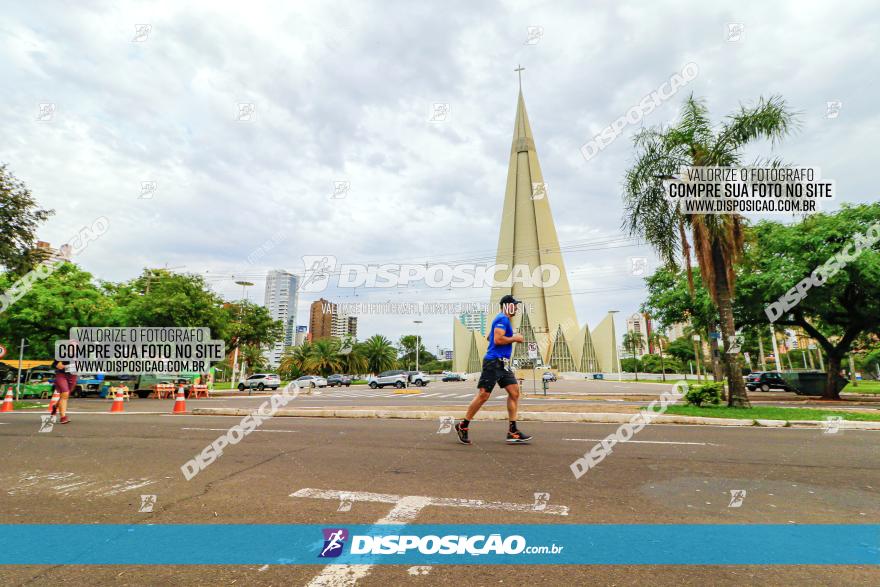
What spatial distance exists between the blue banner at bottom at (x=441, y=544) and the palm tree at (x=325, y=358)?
58181 millimetres

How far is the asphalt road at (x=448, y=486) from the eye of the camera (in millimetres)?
2320

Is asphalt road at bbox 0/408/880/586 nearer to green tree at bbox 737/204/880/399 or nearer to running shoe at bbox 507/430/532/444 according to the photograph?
running shoe at bbox 507/430/532/444

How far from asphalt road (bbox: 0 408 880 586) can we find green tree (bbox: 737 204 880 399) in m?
13.2

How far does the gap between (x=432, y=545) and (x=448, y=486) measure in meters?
1.27

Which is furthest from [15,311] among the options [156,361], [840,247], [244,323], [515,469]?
[840,247]

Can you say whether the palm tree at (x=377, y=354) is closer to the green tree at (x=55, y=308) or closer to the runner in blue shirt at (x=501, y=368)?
the green tree at (x=55, y=308)

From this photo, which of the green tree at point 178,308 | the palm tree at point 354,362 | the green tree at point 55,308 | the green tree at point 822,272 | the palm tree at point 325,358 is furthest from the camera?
the palm tree at point 354,362

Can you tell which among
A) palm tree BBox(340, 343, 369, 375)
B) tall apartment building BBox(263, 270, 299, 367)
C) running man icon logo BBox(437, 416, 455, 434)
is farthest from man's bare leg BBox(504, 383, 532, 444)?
tall apartment building BBox(263, 270, 299, 367)

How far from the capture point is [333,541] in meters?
2.68

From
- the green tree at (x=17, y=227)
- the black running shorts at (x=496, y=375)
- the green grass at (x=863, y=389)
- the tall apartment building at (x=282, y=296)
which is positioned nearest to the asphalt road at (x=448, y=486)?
the black running shorts at (x=496, y=375)

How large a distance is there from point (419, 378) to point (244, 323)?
18694 millimetres

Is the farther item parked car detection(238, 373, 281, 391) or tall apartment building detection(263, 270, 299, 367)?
tall apartment building detection(263, 270, 299, 367)

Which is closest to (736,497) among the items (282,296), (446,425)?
(446,425)

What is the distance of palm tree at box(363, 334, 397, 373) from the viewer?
68.9 meters
